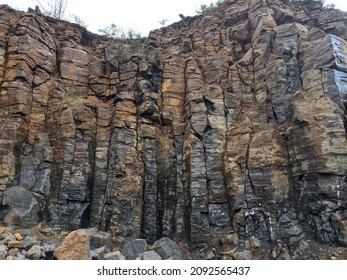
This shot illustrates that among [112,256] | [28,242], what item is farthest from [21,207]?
[112,256]

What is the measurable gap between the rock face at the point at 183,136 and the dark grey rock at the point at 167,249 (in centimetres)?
102

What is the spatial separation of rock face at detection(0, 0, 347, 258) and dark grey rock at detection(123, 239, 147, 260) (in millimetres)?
1341

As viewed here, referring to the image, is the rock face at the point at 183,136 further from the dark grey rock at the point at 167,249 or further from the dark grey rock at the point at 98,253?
the dark grey rock at the point at 98,253

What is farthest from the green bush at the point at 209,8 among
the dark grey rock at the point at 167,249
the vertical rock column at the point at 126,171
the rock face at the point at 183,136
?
the dark grey rock at the point at 167,249

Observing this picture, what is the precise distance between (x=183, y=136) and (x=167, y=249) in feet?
19.3

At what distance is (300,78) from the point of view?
1366cm

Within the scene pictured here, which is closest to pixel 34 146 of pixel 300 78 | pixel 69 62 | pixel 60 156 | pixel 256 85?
pixel 60 156

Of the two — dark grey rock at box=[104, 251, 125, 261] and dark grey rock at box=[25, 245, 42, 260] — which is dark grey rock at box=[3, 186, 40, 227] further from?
dark grey rock at box=[104, 251, 125, 261]

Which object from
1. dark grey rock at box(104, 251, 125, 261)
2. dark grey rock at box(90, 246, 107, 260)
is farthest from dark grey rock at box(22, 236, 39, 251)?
dark grey rock at box(104, 251, 125, 261)

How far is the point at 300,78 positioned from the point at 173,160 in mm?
7407

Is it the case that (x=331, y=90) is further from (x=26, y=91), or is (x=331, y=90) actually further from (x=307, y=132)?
(x=26, y=91)

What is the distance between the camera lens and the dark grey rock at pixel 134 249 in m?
9.83

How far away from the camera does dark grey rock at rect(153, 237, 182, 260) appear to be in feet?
32.9

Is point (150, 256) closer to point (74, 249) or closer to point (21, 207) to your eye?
point (74, 249)
